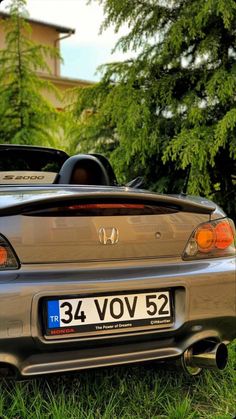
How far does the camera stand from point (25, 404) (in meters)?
2.56

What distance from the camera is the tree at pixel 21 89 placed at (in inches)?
383

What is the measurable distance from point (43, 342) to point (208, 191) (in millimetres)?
4334

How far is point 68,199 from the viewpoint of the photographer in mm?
2336

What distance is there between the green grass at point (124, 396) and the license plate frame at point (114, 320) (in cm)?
20

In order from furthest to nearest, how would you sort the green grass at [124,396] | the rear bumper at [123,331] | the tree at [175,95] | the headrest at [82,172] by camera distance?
the tree at [175,95]
the headrest at [82,172]
the green grass at [124,396]
the rear bumper at [123,331]

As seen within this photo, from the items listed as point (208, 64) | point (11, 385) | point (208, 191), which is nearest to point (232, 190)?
point (208, 191)

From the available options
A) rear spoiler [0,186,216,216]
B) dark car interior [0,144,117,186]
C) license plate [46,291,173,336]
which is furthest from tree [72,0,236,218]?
license plate [46,291,173,336]

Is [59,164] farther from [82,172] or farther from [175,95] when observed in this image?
[175,95]

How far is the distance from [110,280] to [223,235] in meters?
0.71

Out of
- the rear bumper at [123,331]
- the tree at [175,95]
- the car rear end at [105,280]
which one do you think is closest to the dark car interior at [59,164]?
the car rear end at [105,280]

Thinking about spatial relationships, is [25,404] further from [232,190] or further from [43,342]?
[232,190]

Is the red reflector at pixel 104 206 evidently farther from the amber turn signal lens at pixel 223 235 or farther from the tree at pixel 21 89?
the tree at pixel 21 89

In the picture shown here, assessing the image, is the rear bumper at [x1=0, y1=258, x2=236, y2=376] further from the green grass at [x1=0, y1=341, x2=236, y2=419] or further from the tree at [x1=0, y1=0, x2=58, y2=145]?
the tree at [x1=0, y1=0, x2=58, y2=145]

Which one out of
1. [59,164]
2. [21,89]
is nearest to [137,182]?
[59,164]
